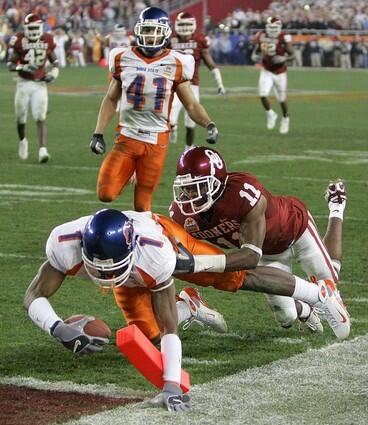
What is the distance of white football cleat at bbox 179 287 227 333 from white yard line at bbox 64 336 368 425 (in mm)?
502

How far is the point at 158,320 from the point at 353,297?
2.07 metres

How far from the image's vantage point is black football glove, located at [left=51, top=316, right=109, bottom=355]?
455cm

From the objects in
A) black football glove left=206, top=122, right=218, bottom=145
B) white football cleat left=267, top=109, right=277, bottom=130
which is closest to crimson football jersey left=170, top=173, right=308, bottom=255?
black football glove left=206, top=122, right=218, bottom=145

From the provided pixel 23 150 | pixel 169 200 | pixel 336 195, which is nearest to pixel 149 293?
pixel 336 195

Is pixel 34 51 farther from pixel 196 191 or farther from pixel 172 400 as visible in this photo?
pixel 172 400

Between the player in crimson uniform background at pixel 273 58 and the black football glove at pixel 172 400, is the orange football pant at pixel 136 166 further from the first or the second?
the player in crimson uniform background at pixel 273 58

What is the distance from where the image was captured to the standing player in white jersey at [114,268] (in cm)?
442

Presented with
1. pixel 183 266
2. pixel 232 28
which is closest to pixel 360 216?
pixel 183 266

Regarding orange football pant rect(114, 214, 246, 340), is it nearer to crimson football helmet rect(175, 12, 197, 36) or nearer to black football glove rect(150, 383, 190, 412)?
black football glove rect(150, 383, 190, 412)

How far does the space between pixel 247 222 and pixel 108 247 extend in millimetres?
1077

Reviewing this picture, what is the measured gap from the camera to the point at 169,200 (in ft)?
32.8

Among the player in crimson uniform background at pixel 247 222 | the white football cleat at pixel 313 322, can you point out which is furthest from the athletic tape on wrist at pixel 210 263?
the white football cleat at pixel 313 322

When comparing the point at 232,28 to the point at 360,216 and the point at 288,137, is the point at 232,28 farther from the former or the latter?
the point at 360,216

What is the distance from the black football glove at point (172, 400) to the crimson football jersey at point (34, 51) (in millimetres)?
8563
